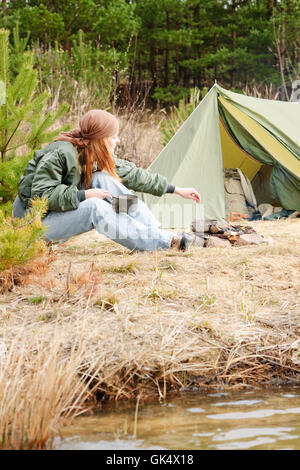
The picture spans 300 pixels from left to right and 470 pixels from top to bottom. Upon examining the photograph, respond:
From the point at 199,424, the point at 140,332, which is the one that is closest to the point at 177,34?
the point at 140,332

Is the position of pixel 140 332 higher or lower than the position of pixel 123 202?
lower

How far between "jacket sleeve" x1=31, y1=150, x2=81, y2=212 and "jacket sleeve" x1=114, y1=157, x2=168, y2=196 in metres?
0.53

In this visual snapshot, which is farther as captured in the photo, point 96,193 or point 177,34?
point 177,34

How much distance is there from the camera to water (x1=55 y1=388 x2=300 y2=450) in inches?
79.4

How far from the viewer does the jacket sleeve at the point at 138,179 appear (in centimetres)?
425

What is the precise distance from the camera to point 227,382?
8.51 ft

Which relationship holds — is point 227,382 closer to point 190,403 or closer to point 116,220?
point 190,403

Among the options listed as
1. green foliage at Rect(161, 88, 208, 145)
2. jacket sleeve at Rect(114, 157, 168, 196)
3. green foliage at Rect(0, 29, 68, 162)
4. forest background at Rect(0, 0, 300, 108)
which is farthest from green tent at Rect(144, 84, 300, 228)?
forest background at Rect(0, 0, 300, 108)

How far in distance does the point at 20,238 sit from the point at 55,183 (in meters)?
0.68

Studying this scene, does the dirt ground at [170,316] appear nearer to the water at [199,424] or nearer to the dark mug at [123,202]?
the water at [199,424]

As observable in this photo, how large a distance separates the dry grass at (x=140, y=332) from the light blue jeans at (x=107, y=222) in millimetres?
139

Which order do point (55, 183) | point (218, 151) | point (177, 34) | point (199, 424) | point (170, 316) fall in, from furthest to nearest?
1. point (177, 34)
2. point (218, 151)
3. point (55, 183)
4. point (170, 316)
5. point (199, 424)

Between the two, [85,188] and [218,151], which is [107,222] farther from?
[218,151]

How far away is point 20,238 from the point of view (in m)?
3.19
